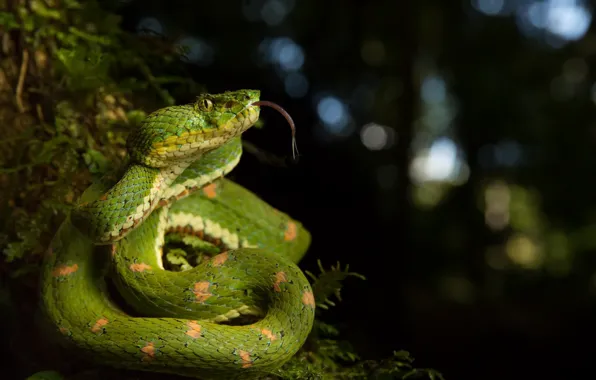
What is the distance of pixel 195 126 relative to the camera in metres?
1.39

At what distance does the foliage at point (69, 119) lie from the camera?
1737 millimetres

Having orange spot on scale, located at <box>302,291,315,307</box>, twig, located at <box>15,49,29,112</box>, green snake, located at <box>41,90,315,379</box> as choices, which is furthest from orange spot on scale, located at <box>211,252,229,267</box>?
twig, located at <box>15,49,29,112</box>

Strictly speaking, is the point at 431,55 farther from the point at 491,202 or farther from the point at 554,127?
the point at 491,202

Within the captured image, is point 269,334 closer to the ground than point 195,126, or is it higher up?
closer to the ground

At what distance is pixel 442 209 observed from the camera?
30.1ft

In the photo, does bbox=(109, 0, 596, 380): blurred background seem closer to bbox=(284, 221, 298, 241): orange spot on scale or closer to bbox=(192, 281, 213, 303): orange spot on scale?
bbox=(284, 221, 298, 241): orange spot on scale

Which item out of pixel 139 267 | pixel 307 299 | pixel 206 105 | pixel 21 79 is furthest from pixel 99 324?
pixel 21 79

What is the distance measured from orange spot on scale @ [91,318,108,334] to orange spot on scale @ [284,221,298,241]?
80 cm

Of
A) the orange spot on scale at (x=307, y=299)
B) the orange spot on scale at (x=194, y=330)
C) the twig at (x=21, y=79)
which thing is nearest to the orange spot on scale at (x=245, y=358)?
the orange spot on scale at (x=194, y=330)

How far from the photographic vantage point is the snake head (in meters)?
1.39

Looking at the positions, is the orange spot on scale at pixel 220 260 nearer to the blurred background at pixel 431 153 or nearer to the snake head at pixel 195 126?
the snake head at pixel 195 126

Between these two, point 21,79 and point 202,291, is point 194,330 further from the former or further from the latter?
point 21,79

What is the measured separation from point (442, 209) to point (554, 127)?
2418 millimetres

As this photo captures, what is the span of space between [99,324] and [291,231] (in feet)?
2.85
